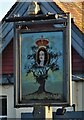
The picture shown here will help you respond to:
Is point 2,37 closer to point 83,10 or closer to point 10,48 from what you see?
point 10,48

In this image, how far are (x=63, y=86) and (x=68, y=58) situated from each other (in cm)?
45

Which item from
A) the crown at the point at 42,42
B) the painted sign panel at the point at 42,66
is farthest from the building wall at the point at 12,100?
the crown at the point at 42,42

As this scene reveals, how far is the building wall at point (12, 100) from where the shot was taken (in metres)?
11.4

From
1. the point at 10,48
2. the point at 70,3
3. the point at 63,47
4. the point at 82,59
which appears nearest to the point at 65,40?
the point at 63,47

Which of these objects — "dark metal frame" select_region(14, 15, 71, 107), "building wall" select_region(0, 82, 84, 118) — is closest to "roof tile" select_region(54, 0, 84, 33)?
"building wall" select_region(0, 82, 84, 118)

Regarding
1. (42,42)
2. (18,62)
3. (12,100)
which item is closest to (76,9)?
(12,100)

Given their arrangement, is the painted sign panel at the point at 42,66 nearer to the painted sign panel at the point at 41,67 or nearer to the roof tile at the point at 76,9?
the painted sign panel at the point at 41,67

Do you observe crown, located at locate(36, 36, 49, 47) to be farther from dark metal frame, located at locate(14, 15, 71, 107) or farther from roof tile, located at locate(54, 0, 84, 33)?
roof tile, located at locate(54, 0, 84, 33)

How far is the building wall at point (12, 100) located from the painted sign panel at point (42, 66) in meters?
2.88

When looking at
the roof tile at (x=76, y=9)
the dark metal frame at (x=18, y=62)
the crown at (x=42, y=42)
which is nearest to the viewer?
the dark metal frame at (x=18, y=62)

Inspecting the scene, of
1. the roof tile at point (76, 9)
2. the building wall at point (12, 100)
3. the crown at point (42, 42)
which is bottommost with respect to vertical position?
the building wall at point (12, 100)

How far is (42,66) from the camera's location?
7.99 m

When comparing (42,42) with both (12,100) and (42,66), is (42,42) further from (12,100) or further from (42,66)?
(12,100)

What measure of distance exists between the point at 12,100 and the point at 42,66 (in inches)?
166
